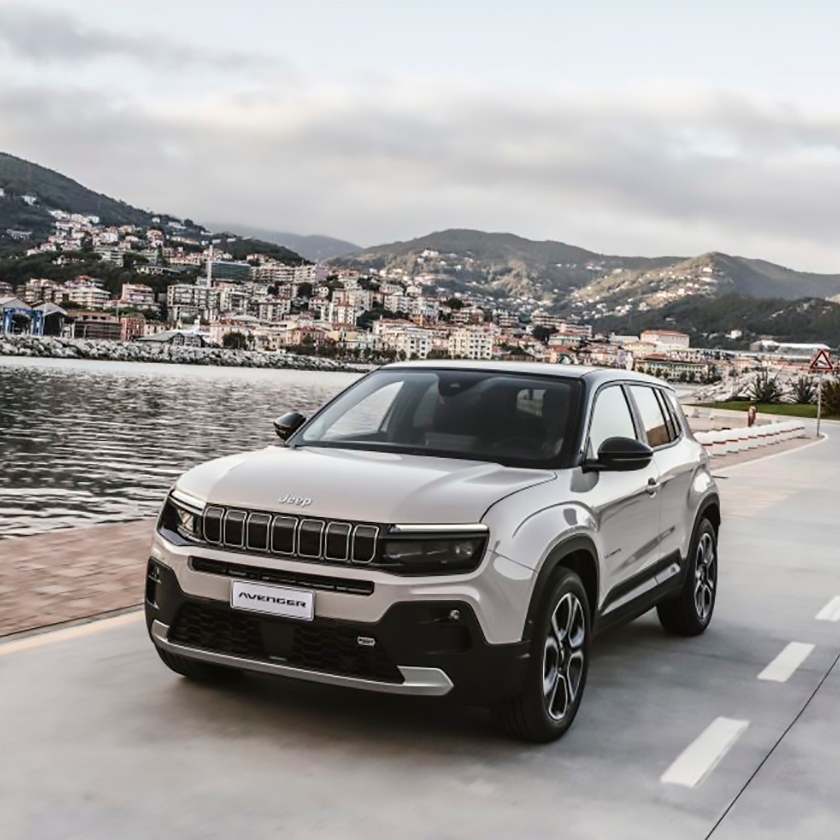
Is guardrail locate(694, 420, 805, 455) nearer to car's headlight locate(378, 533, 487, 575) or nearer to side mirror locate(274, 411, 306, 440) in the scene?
side mirror locate(274, 411, 306, 440)

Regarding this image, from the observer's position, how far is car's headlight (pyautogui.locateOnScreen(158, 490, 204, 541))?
16.2 feet

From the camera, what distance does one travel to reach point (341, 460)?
527 centimetres

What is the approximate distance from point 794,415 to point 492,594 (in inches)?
2077

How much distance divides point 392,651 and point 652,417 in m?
2.84

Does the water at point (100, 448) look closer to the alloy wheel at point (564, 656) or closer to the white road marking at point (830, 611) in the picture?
the white road marking at point (830, 611)

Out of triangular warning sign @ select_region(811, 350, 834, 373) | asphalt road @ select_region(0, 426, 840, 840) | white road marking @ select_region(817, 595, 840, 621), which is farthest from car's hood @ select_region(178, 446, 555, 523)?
triangular warning sign @ select_region(811, 350, 834, 373)

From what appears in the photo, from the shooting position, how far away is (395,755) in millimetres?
4723

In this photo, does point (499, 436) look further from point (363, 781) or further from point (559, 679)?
point (363, 781)

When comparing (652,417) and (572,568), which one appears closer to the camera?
(572,568)

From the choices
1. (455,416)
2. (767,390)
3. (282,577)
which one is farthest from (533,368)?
(767,390)

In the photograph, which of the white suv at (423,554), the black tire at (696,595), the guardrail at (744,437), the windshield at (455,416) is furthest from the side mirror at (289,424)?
the guardrail at (744,437)

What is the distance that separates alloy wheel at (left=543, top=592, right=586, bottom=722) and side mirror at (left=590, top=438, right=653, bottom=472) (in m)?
0.70

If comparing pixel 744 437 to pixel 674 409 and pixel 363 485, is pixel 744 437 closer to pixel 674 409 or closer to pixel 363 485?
pixel 674 409

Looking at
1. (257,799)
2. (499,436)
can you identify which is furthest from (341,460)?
(257,799)
